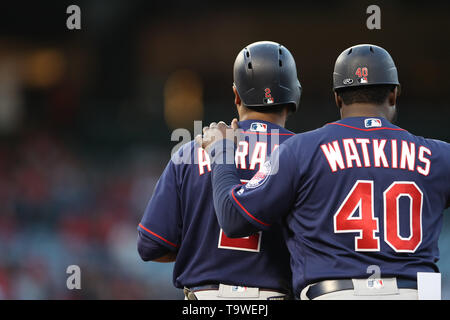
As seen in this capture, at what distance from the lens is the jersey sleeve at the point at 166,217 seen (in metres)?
3.04

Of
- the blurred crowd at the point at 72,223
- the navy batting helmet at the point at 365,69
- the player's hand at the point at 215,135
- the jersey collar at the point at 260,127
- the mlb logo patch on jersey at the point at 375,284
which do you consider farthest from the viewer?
the blurred crowd at the point at 72,223

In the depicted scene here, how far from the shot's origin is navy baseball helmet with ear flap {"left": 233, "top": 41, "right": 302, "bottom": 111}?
3018mm

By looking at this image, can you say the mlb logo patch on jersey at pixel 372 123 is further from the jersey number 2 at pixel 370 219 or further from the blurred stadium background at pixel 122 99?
the blurred stadium background at pixel 122 99

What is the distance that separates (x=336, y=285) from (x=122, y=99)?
903cm

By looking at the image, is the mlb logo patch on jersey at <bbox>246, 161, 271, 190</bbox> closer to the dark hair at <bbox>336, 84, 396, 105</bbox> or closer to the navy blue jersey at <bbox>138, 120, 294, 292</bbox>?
the navy blue jersey at <bbox>138, 120, 294, 292</bbox>

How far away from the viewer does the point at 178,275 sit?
304 centimetres

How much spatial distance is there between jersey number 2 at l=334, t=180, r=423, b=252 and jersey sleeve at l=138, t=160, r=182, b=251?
0.85 meters

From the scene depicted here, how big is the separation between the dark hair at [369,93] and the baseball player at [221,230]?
364mm

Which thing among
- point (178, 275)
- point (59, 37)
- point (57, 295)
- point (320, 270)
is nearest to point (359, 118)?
point (320, 270)

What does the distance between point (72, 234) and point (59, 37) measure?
4112 mm

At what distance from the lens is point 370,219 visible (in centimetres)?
249

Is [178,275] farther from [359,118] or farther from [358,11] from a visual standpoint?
[358,11]

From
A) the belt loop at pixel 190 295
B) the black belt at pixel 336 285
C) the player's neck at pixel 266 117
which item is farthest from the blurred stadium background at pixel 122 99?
the black belt at pixel 336 285

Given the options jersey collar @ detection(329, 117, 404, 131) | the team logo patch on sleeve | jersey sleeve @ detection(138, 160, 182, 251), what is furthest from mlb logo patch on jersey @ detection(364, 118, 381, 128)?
jersey sleeve @ detection(138, 160, 182, 251)
